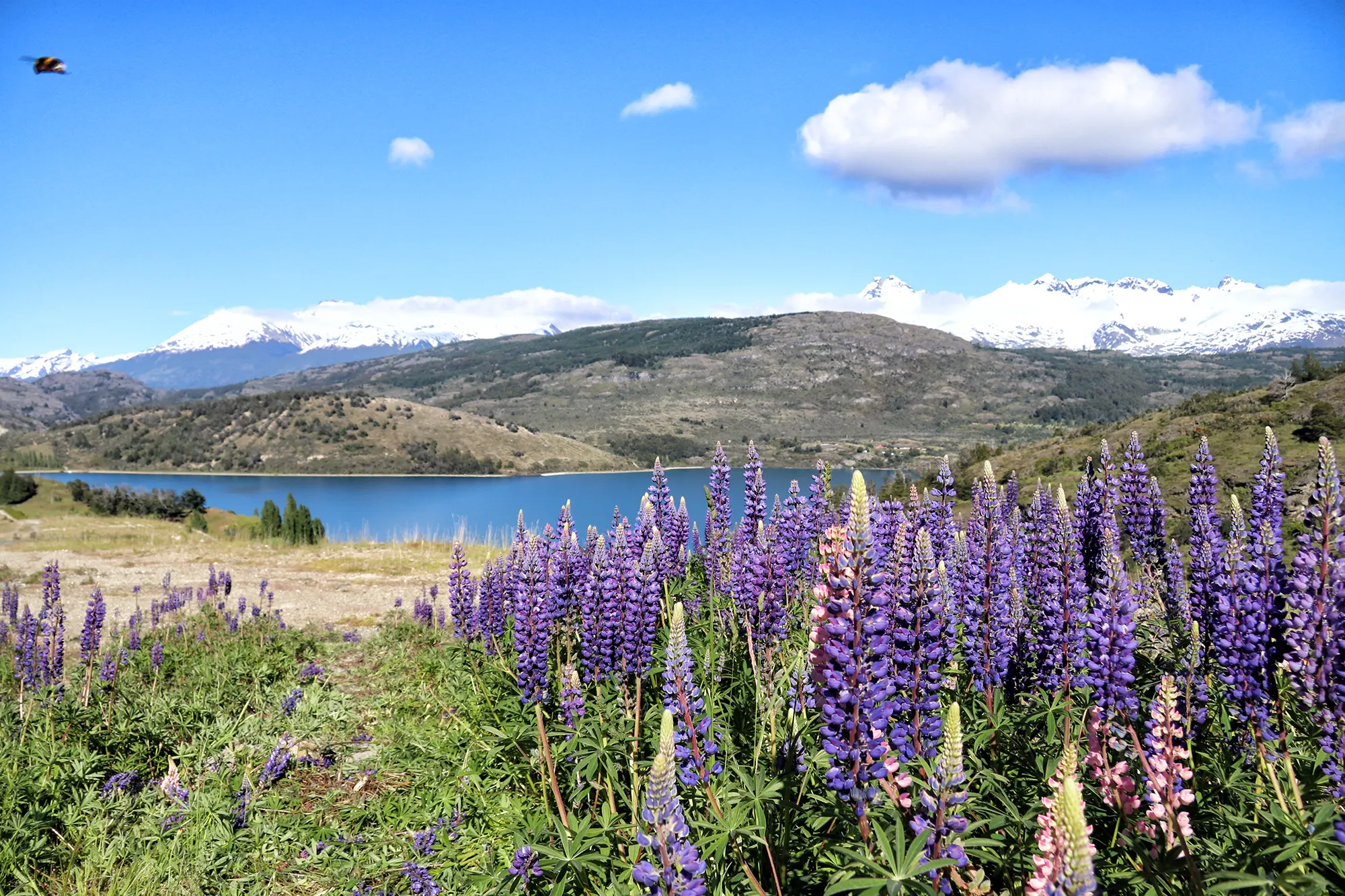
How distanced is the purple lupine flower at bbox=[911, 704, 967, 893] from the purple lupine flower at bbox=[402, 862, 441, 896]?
10.5ft

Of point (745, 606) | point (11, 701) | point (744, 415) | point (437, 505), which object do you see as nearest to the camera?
point (745, 606)

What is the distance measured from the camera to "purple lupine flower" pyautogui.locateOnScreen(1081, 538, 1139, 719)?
289cm

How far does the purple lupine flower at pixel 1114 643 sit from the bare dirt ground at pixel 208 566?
11.1 metres

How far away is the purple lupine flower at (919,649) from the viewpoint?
2.77 m

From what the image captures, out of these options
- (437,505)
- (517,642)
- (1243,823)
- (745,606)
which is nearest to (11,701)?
(517,642)

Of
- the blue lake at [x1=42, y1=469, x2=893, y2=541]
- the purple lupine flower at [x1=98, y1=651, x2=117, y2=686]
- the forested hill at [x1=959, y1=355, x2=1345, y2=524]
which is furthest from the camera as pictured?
the blue lake at [x1=42, y1=469, x2=893, y2=541]

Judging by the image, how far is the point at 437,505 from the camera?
222ft

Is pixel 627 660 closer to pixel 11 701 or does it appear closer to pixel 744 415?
pixel 11 701

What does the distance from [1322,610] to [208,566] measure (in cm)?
2316

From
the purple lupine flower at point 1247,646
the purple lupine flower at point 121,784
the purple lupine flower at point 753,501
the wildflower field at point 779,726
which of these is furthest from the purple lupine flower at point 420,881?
the purple lupine flower at point 1247,646

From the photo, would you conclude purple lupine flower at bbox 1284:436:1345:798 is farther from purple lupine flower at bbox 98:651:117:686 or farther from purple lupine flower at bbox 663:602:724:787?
purple lupine flower at bbox 98:651:117:686

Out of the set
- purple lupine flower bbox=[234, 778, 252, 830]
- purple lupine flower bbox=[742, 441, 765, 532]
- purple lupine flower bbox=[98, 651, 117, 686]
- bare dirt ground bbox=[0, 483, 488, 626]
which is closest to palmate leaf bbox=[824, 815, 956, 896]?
purple lupine flower bbox=[742, 441, 765, 532]

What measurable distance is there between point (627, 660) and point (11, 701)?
6.81 metres

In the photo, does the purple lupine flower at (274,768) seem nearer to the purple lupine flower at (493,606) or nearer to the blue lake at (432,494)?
the purple lupine flower at (493,606)
